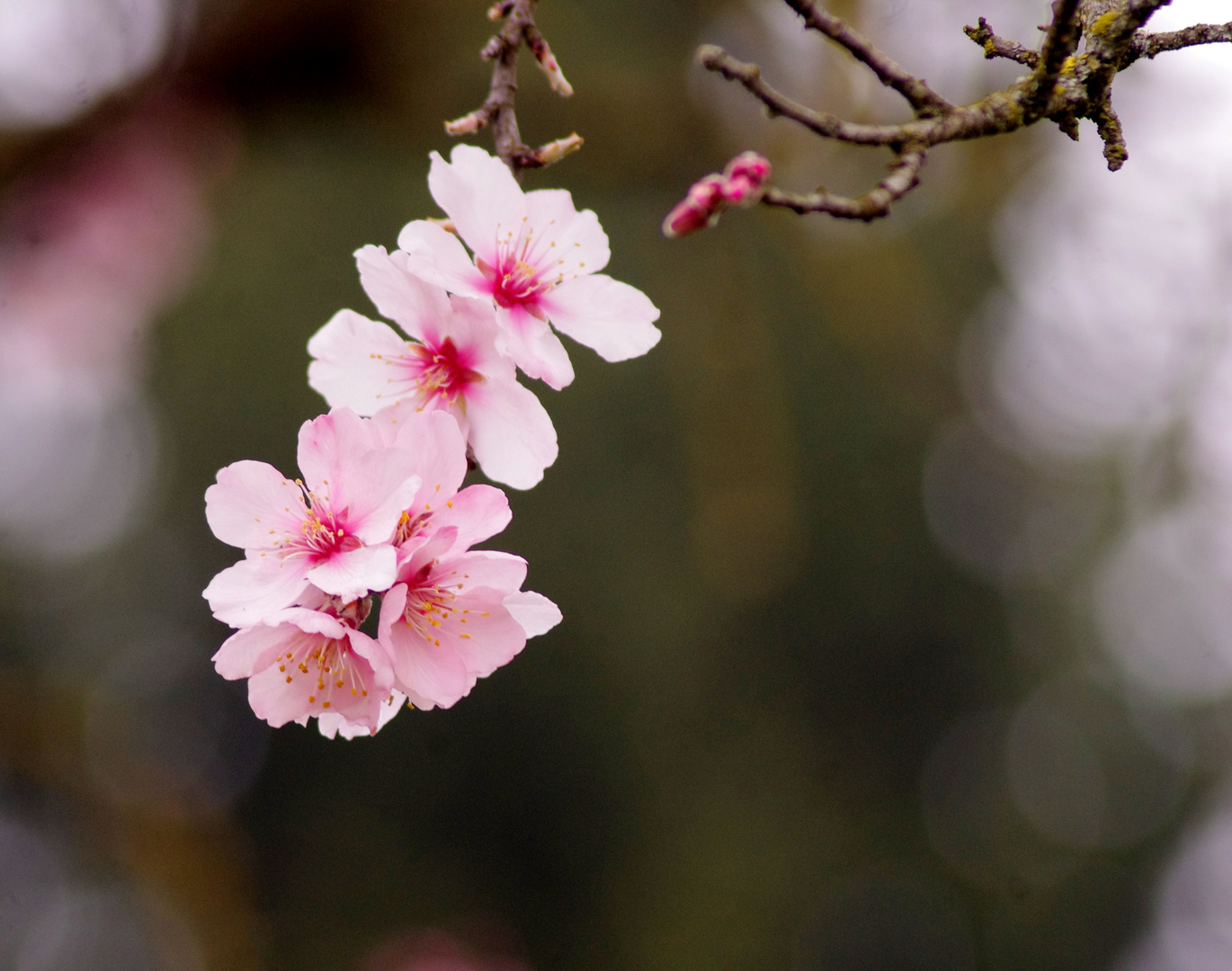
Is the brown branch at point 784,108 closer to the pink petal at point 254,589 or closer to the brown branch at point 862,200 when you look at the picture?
the brown branch at point 862,200

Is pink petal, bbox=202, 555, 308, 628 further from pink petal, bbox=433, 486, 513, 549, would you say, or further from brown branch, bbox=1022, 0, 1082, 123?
brown branch, bbox=1022, 0, 1082, 123

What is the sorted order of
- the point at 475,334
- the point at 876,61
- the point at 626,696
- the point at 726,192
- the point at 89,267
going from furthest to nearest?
the point at 626,696 → the point at 89,267 → the point at 475,334 → the point at 876,61 → the point at 726,192

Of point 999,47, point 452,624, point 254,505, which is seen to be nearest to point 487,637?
point 452,624

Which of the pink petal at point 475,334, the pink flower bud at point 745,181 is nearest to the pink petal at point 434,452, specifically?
the pink petal at point 475,334

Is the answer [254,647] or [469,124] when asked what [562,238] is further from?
[254,647]

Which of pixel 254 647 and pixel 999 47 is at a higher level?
pixel 999 47

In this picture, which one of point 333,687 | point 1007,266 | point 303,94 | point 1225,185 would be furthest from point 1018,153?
point 1007,266

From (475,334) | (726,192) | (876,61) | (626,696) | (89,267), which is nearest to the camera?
(726,192)
